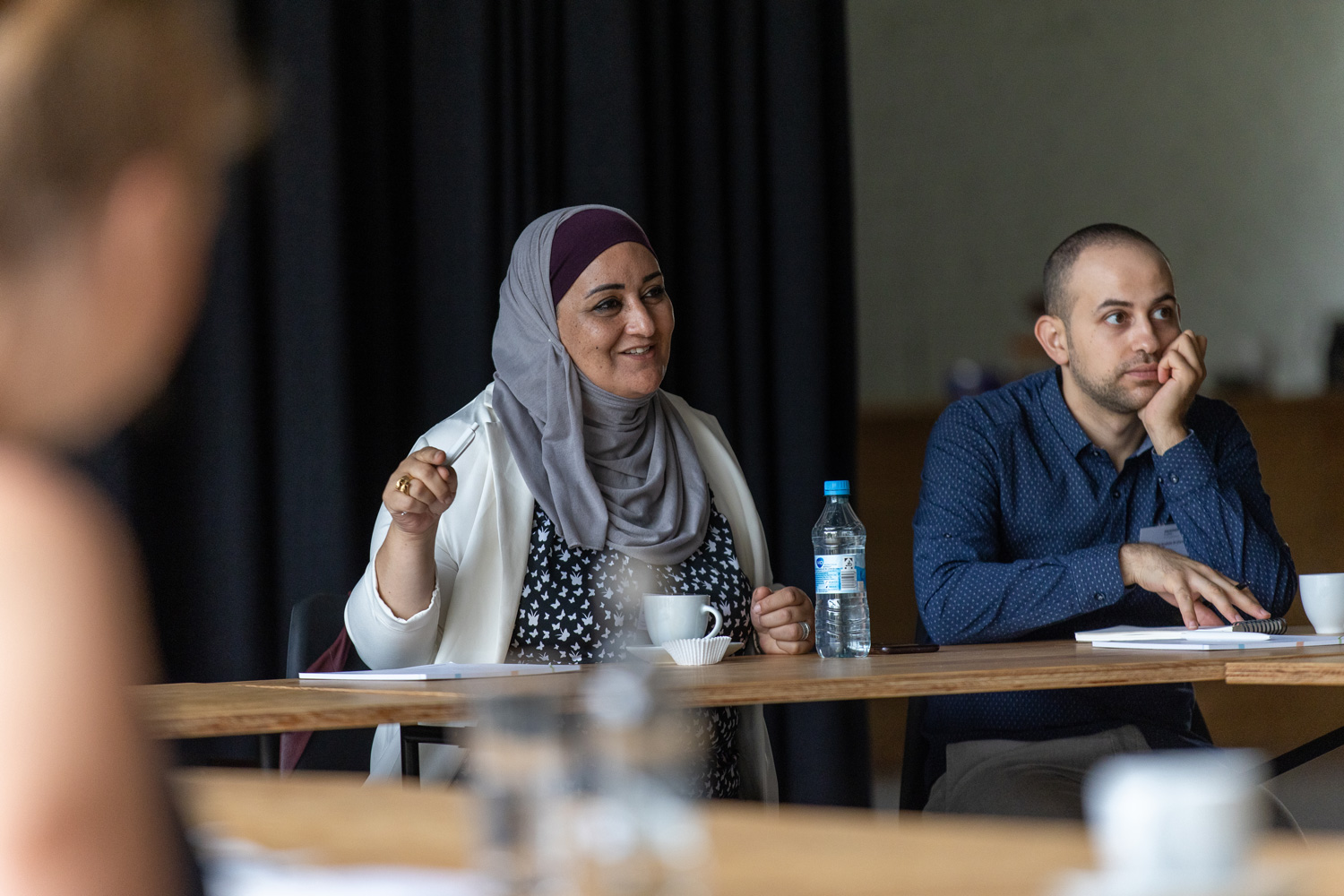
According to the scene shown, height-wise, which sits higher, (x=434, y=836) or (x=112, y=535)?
(x=112, y=535)

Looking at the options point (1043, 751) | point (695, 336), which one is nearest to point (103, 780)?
point (1043, 751)

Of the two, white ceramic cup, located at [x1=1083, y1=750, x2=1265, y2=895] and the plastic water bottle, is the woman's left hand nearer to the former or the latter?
the plastic water bottle

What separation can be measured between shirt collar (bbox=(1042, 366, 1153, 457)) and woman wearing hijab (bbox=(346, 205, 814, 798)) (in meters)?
0.53

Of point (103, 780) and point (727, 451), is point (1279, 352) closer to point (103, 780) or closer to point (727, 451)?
point (727, 451)

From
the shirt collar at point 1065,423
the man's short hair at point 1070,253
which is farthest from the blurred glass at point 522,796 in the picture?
the man's short hair at point 1070,253

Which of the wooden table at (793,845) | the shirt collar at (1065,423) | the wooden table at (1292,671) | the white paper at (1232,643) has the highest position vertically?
the shirt collar at (1065,423)

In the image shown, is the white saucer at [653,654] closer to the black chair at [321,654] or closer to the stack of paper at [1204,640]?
the black chair at [321,654]

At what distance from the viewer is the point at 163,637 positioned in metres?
2.62

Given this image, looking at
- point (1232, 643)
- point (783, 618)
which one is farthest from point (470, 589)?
point (1232, 643)

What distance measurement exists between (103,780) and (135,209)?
211 millimetres

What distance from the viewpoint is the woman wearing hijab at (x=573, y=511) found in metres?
1.96

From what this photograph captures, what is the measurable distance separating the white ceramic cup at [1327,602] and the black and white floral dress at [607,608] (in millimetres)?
844

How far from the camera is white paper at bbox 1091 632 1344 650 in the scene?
5.83ft

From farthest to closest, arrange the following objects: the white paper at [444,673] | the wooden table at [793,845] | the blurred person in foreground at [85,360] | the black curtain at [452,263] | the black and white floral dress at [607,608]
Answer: the black curtain at [452,263]
the black and white floral dress at [607,608]
the white paper at [444,673]
the wooden table at [793,845]
the blurred person in foreground at [85,360]
